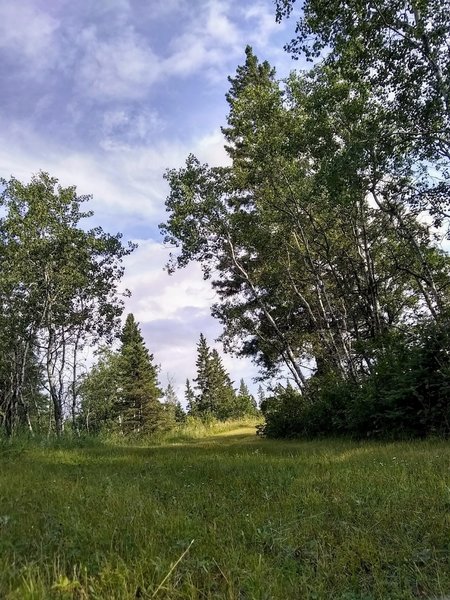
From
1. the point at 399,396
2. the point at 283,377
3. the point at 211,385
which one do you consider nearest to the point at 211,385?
the point at 211,385

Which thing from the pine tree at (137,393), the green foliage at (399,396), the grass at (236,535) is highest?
the pine tree at (137,393)

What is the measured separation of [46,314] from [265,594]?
20.7 meters

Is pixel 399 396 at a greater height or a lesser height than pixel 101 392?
lesser

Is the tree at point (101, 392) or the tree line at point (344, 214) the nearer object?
the tree line at point (344, 214)

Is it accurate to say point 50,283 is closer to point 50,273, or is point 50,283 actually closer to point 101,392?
point 50,273

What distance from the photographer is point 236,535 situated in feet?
11.9

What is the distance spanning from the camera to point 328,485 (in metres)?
5.16

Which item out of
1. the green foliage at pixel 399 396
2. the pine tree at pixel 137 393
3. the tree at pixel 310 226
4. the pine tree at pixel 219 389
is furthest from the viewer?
the pine tree at pixel 219 389

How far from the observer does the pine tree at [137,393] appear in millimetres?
46906

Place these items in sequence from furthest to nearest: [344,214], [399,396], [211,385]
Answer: [211,385] < [344,214] < [399,396]

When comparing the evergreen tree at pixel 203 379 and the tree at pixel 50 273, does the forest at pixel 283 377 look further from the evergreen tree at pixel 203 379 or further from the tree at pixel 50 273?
the evergreen tree at pixel 203 379

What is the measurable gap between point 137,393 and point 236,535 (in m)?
45.2

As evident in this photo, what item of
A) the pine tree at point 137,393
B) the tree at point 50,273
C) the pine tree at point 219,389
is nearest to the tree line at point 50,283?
the tree at point 50,273

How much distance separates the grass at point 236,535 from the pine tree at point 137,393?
1649 inches
